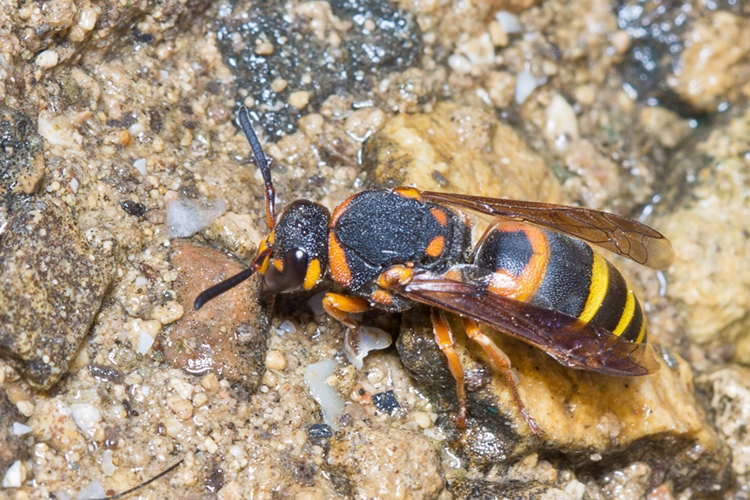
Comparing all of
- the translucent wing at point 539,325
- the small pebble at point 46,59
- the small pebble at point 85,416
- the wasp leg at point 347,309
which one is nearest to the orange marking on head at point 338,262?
the wasp leg at point 347,309

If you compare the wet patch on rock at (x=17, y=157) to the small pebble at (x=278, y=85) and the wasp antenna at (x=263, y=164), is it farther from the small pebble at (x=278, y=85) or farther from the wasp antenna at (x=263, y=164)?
the small pebble at (x=278, y=85)

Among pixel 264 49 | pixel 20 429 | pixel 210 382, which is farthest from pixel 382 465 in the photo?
pixel 264 49

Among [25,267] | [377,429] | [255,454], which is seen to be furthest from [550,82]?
[25,267]

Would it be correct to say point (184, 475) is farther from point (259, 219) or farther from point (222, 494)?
point (259, 219)

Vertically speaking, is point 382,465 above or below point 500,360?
below

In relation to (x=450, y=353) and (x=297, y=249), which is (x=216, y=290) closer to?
(x=297, y=249)
